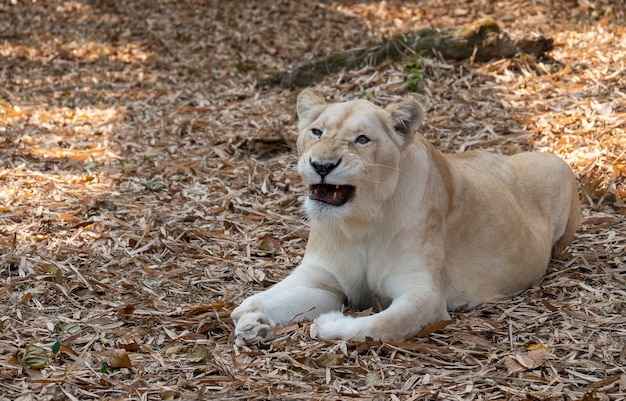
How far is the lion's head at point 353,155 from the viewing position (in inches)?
173

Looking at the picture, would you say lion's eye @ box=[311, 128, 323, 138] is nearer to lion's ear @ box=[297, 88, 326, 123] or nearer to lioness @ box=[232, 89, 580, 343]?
lioness @ box=[232, 89, 580, 343]

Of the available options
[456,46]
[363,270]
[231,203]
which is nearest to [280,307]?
[363,270]

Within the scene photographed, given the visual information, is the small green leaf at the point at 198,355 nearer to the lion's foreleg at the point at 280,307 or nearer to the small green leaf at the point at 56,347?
the lion's foreleg at the point at 280,307

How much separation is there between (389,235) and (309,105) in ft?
3.00

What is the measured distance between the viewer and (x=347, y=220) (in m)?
4.73

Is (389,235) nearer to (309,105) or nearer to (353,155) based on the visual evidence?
(353,155)

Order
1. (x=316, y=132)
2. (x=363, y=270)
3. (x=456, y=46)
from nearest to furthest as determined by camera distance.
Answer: (x=316, y=132), (x=363, y=270), (x=456, y=46)

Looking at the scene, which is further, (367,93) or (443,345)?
(367,93)

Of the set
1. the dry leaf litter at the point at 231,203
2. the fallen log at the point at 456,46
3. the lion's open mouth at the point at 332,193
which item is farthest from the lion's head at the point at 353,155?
the fallen log at the point at 456,46

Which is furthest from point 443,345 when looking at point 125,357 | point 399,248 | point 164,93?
point 164,93

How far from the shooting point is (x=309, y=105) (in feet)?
16.4

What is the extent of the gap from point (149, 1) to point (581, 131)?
1010 cm

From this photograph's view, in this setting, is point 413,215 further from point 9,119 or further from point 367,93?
point 9,119

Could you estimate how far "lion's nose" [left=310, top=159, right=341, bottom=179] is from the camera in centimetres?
435
